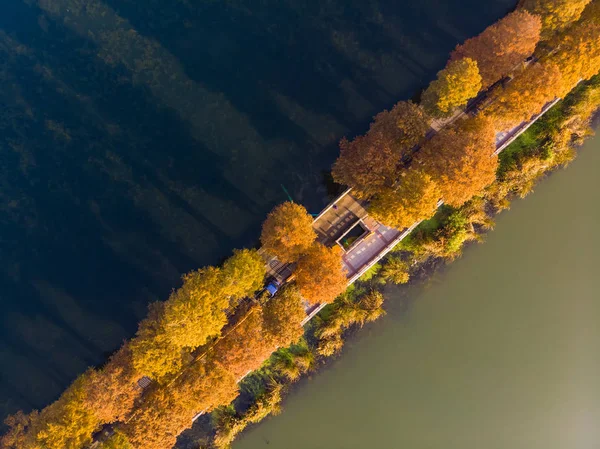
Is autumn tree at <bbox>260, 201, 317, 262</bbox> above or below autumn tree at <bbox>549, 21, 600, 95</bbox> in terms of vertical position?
above

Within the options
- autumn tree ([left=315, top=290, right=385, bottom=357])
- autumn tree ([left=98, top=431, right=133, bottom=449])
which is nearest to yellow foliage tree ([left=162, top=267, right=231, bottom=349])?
autumn tree ([left=98, top=431, right=133, bottom=449])

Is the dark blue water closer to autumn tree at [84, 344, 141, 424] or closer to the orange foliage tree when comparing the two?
autumn tree at [84, 344, 141, 424]

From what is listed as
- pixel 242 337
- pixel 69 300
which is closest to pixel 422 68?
pixel 242 337

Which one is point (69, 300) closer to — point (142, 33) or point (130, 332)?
point (130, 332)

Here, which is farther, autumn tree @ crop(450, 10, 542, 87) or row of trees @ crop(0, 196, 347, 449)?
autumn tree @ crop(450, 10, 542, 87)

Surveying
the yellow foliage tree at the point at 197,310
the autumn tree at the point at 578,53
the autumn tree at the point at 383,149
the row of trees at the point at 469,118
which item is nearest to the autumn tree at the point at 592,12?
the row of trees at the point at 469,118
